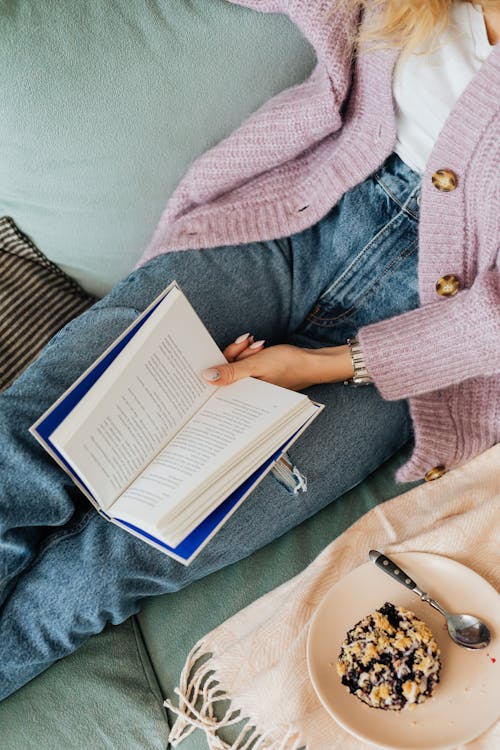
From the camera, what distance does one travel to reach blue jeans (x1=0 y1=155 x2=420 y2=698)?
33.1 inches

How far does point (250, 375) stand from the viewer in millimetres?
909

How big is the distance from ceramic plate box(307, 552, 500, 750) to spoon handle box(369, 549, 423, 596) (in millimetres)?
21

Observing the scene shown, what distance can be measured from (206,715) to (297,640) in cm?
15

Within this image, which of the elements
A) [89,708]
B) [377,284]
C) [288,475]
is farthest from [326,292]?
[89,708]

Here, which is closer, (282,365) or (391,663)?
(391,663)

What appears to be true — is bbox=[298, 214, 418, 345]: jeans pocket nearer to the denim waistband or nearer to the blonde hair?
the denim waistband

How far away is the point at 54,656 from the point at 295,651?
316mm

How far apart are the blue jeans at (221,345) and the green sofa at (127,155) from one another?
0.04m

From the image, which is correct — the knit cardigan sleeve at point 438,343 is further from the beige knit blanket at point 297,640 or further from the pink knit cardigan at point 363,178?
the beige knit blanket at point 297,640

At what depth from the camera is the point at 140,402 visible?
798mm

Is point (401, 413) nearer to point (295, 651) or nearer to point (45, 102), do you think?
point (295, 651)

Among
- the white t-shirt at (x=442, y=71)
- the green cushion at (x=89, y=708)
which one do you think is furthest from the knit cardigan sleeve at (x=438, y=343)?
the green cushion at (x=89, y=708)

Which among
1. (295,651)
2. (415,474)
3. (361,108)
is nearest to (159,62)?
(361,108)

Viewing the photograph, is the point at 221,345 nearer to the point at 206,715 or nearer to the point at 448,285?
the point at 448,285
